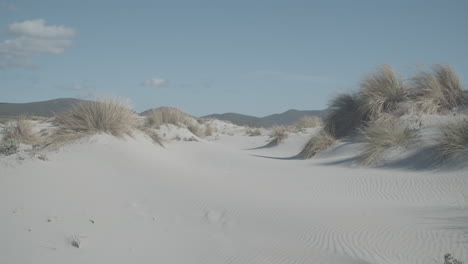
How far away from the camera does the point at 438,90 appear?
9.92 meters

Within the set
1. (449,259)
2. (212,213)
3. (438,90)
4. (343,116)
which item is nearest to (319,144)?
(343,116)

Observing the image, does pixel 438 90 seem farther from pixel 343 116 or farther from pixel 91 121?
pixel 91 121

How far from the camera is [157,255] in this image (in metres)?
3.68

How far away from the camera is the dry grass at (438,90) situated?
9781 millimetres

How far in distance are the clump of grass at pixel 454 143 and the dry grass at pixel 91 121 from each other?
614cm

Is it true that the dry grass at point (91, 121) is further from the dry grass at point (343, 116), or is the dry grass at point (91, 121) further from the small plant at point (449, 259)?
the dry grass at point (343, 116)

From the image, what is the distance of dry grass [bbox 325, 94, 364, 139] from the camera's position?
11.4 m

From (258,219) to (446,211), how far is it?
2140mm

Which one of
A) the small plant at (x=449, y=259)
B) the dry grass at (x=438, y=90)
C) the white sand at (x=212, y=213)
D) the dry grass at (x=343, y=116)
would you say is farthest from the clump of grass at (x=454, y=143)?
the dry grass at (x=343, y=116)

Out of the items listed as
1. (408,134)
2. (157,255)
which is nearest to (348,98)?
(408,134)

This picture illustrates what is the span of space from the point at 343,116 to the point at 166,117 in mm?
7699

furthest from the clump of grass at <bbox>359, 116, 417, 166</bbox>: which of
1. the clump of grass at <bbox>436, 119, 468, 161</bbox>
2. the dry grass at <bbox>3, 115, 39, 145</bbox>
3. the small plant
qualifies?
the dry grass at <bbox>3, 115, 39, 145</bbox>

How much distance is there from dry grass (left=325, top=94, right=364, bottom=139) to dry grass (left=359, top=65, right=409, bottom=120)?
0.39m

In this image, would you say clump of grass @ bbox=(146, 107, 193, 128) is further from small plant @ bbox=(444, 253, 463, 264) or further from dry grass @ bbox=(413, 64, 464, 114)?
small plant @ bbox=(444, 253, 463, 264)
